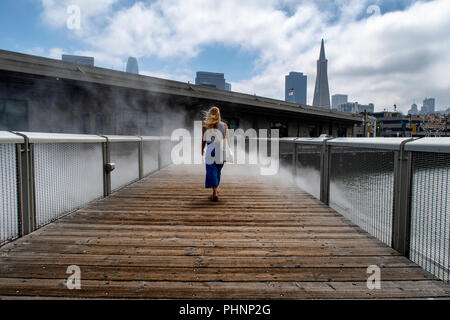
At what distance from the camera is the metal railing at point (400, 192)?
2.36 metres

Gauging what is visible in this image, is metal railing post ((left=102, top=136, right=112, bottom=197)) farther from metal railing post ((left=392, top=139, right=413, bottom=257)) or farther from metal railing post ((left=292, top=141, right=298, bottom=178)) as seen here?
metal railing post ((left=392, top=139, right=413, bottom=257))

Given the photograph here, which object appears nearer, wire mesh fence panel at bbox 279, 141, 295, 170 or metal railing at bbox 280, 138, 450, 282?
metal railing at bbox 280, 138, 450, 282

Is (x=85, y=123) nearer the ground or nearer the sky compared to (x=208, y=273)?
nearer the sky

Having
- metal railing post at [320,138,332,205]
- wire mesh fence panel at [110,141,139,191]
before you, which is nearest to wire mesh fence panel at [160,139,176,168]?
wire mesh fence panel at [110,141,139,191]

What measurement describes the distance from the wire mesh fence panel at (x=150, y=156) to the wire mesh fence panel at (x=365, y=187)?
17.9 feet

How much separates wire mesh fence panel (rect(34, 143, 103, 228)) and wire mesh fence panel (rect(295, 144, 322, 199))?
4186 mm

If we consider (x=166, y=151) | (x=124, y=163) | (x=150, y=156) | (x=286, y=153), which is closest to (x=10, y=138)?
(x=124, y=163)

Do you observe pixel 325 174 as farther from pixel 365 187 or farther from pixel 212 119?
pixel 212 119

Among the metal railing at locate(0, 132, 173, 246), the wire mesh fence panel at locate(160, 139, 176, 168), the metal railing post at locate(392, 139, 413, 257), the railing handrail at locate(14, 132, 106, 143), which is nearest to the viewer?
the metal railing post at locate(392, 139, 413, 257)

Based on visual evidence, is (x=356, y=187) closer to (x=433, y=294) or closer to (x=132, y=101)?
(x=433, y=294)

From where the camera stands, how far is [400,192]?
9.32 ft

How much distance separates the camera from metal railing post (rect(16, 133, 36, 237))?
3186 millimetres

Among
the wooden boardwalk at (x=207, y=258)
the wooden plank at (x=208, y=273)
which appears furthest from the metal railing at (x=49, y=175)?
the wooden plank at (x=208, y=273)

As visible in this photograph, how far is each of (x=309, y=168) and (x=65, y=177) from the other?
15.4 ft
